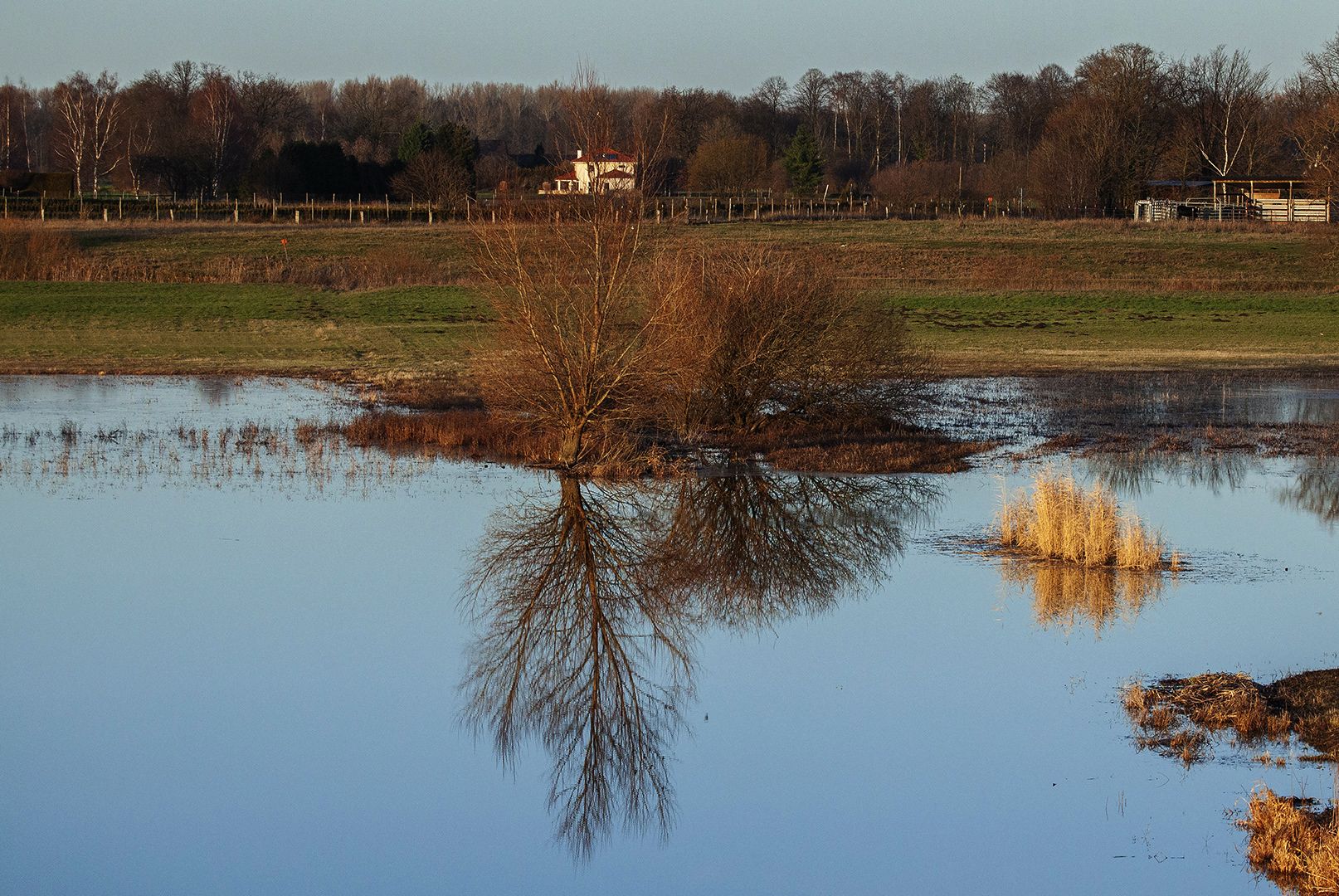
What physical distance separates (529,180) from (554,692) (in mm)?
10349

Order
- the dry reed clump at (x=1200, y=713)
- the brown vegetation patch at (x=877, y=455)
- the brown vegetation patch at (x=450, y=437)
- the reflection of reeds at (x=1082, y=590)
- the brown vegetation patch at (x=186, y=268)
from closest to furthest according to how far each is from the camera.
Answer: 1. the dry reed clump at (x=1200, y=713)
2. the reflection of reeds at (x=1082, y=590)
3. the brown vegetation patch at (x=877, y=455)
4. the brown vegetation patch at (x=450, y=437)
5. the brown vegetation patch at (x=186, y=268)

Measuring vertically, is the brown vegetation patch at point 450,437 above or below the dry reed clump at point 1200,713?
above

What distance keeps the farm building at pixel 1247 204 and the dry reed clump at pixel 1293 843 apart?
2931 inches

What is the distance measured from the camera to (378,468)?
19266 mm

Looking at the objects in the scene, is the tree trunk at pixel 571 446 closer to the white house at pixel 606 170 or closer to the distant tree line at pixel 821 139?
the white house at pixel 606 170

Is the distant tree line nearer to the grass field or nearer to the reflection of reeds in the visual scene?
the grass field

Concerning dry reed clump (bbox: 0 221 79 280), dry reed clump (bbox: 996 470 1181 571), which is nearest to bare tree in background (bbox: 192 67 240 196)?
dry reed clump (bbox: 0 221 79 280)

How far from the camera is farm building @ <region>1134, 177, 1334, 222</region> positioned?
7906cm

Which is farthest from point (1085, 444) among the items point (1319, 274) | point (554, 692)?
point (1319, 274)

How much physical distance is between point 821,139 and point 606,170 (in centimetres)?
10952

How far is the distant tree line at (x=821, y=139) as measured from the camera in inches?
3110

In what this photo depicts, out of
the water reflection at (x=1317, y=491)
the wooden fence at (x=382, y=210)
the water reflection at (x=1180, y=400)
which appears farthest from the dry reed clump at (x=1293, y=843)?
the wooden fence at (x=382, y=210)

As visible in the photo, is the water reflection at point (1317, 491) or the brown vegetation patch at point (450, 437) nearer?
the water reflection at point (1317, 491)

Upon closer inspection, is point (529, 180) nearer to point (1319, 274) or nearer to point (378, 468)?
point (378, 468)
